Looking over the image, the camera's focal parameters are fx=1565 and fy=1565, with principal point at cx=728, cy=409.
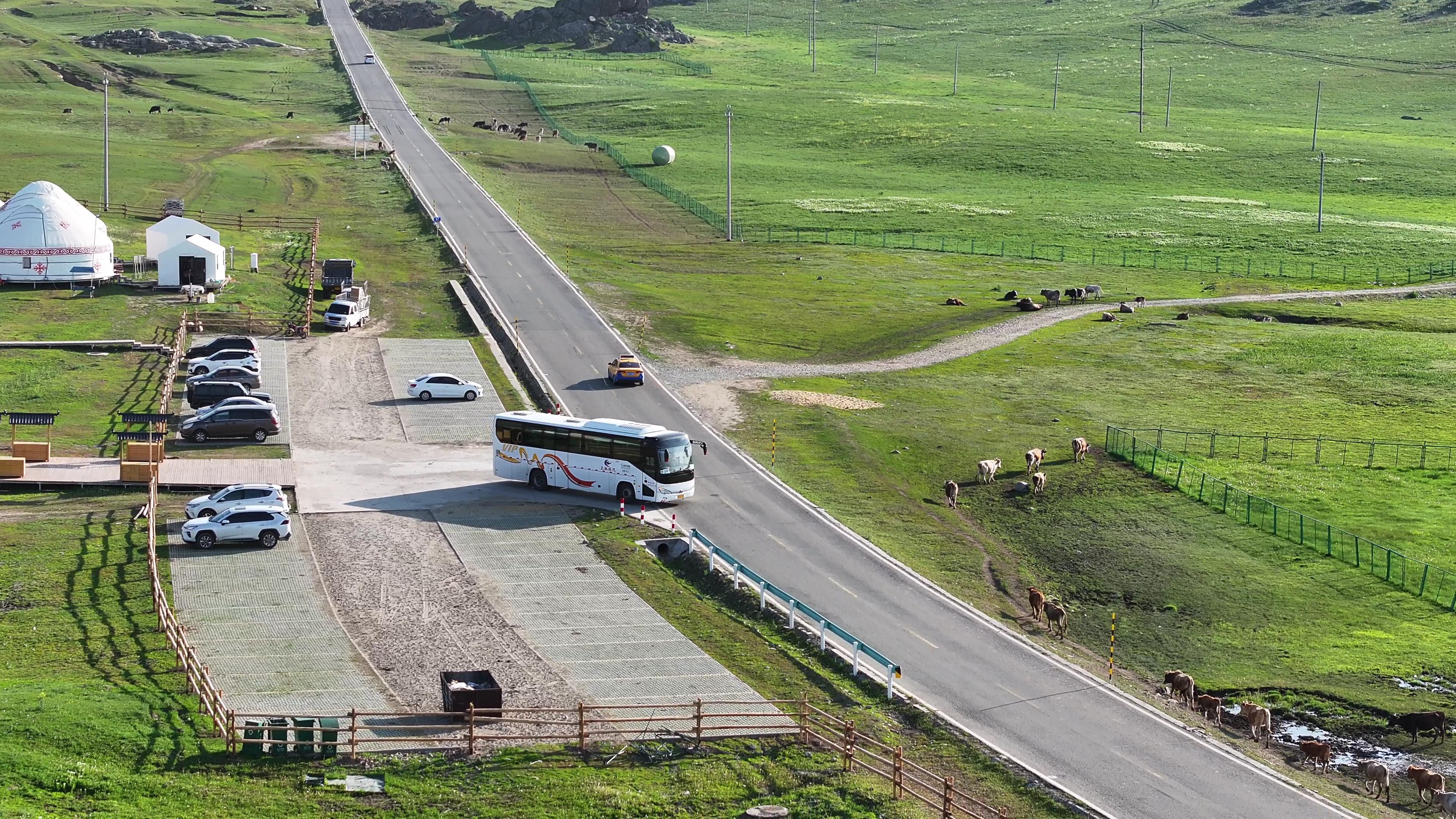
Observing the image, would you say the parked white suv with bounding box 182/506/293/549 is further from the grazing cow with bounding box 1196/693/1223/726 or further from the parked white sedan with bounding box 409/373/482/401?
the grazing cow with bounding box 1196/693/1223/726

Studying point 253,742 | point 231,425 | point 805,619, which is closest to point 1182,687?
point 805,619

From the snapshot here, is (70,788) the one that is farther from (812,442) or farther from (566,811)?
(812,442)

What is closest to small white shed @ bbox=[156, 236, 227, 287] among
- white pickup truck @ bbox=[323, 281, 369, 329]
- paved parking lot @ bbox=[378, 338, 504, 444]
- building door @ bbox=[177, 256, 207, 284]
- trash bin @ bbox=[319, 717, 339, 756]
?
building door @ bbox=[177, 256, 207, 284]

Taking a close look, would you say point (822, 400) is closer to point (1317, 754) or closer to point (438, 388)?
point (438, 388)

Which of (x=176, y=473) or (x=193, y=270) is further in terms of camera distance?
(x=193, y=270)

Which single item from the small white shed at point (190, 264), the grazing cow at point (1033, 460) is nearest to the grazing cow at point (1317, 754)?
the grazing cow at point (1033, 460)

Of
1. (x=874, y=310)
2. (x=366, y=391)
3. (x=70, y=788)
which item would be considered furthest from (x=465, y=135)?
(x=70, y=788)

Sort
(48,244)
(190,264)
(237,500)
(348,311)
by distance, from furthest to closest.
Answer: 1. (190,264)
2. (48,244)
3. (348,311)
4. (237,500)
